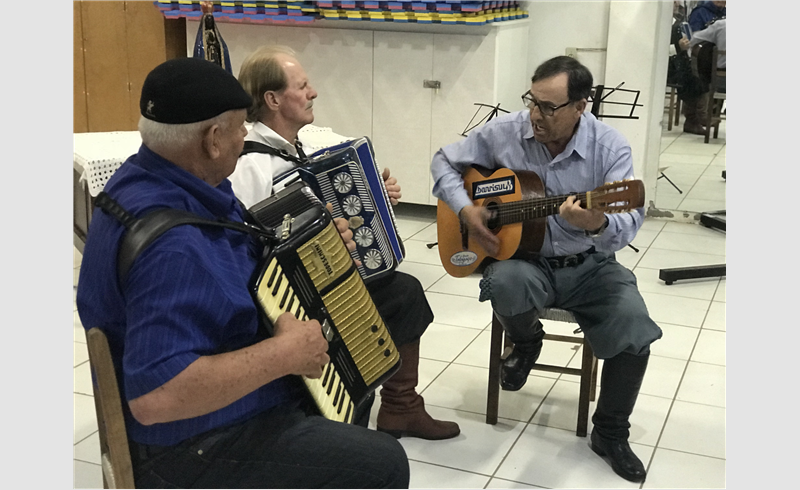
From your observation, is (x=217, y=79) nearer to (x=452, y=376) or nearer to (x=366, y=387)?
(x=366, y=387)

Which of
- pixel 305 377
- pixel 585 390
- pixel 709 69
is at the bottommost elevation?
pixel 585 390

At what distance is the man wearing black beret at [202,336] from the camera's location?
1595 mm

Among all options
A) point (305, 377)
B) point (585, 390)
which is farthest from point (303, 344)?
point (585, 390)

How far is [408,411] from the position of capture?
304cm

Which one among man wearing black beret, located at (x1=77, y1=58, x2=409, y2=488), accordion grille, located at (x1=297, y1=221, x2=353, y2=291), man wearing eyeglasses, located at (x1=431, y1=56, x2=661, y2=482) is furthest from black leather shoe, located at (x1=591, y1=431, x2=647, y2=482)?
accordion grille, located at (x1=297, y1=221, x2=353, y2=291)

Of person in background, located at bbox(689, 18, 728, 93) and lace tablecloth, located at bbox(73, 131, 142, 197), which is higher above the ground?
person in background, located at bbox(689, 18, 728, 93)

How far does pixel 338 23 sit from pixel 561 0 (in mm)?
1591

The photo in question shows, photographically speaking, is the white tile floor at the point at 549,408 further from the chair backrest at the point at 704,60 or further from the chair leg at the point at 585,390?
the chair backrest at the point at 704,60

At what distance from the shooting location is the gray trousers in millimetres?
2730

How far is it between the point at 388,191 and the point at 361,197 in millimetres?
240

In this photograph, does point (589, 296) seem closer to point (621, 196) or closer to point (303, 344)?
point (621, 196)

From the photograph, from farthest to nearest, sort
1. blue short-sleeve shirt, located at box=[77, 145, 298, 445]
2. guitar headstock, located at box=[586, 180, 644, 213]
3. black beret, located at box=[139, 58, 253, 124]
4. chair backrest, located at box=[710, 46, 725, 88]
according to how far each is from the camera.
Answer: chair backrest, located at box=[710, 46, 725, 88] → guitar headstock, located at box=[586, 180, 644, 213] → black beret, located at box=[139, 58, 253, 124] → blue short-sleeve shirt, located at box=[77, 145, 298, 445]

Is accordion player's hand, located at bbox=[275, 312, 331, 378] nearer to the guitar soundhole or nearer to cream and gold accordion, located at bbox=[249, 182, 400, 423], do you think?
cream and gold accordion, located at bbox=[249, 182, 400, 423]

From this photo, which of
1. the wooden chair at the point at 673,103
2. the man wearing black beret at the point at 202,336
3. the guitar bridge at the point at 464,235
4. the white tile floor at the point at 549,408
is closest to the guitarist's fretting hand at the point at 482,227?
the guitar bridge at the point at 464,235
